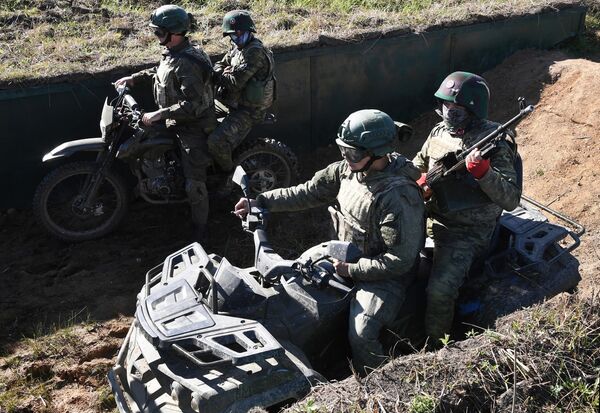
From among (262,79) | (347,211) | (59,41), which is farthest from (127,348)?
(59,41)

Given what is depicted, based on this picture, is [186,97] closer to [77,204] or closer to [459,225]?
[77,204]

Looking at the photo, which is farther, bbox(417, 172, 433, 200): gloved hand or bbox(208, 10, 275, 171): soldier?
bbox(208, 10, 275, 171): soldier

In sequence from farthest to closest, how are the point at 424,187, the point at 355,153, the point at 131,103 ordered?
the point at 131,103, the point at 424,187, the point at 355,153

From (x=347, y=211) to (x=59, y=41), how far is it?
630cm

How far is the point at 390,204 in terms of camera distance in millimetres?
4973

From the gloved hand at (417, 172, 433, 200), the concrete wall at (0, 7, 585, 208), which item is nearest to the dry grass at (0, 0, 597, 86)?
the concrete wall at (0, 7, 585, 208)

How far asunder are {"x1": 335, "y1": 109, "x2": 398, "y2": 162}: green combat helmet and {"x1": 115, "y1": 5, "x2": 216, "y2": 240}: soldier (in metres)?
2.99

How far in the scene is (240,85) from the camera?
808 centimetres

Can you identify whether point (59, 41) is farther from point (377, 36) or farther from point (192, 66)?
point (377, 36)

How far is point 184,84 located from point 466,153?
329 cm

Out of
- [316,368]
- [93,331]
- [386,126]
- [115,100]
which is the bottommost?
[93,331]

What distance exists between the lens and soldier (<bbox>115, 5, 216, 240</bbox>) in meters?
7.60

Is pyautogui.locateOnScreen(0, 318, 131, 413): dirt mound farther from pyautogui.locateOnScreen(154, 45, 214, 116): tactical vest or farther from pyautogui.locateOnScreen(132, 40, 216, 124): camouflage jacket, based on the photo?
pyautogui.locateOnScreen(154, 45, 214, 116): tactical vest

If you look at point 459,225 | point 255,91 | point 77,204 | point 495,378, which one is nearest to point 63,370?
point 77,204
